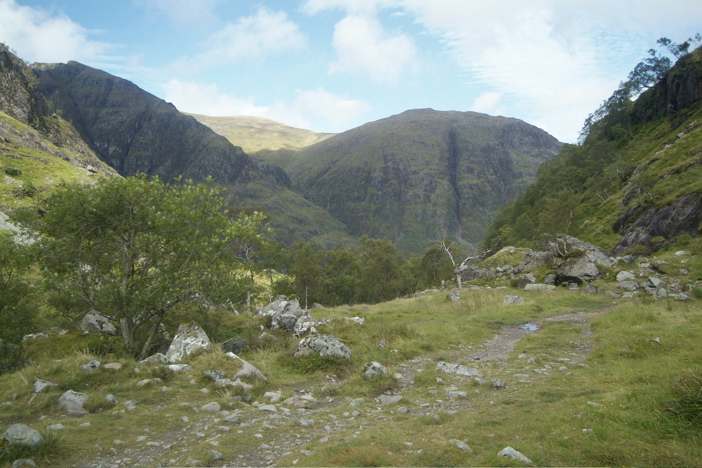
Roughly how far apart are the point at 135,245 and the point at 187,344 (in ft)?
17.3

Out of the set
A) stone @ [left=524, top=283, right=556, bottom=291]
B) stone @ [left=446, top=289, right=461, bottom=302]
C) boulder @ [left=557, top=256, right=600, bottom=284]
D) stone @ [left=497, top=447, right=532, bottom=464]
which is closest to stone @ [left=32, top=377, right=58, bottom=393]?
stone @ [left=497, top=447, right=532, bottom=464]

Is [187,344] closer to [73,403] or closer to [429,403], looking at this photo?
[73,403]

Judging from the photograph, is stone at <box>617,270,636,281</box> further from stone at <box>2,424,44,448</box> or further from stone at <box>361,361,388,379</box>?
stone at <box>2,424,44,448</box>

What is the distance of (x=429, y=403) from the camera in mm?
9430

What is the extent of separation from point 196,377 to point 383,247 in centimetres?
6281

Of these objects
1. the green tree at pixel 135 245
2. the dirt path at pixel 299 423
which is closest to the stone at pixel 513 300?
the dirt path at pixel 299 423

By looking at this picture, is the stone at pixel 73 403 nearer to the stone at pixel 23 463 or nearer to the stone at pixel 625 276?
the stone at pixel 23 463

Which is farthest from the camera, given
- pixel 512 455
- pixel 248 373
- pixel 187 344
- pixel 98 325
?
pixel 98 325

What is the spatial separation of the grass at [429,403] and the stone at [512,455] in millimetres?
153

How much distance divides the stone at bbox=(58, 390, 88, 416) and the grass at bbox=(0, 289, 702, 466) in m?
0.19

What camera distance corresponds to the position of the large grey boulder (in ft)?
45.5

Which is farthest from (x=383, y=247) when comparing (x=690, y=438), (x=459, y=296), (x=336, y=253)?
(x=690, y=438)

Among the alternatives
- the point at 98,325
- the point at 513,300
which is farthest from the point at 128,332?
the point at 513,300

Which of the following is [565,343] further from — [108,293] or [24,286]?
[24,286]
